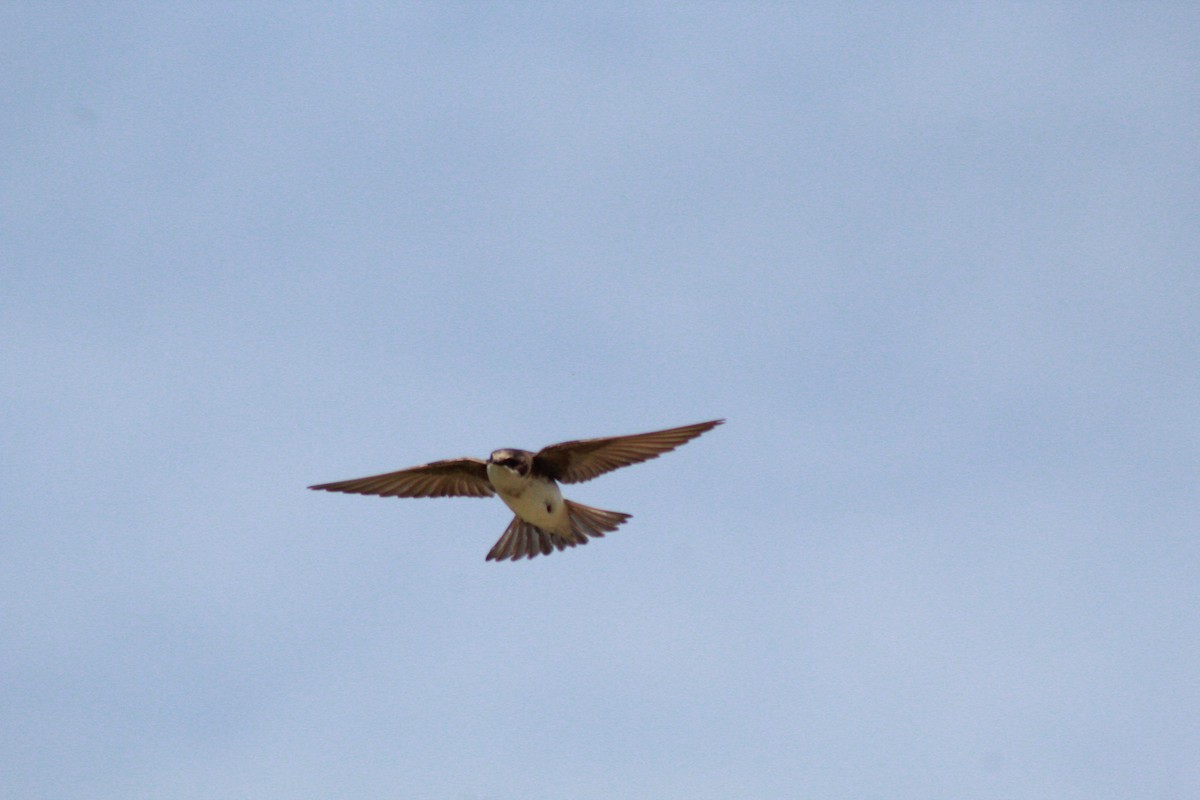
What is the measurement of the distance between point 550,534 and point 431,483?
1343 mm

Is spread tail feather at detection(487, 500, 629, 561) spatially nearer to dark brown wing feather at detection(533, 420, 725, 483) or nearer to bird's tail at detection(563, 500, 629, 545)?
bird's tail at detection(563, 500, 629, 545)

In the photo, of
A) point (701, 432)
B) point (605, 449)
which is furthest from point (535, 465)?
point (701, 432)

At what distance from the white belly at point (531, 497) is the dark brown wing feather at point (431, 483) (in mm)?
433

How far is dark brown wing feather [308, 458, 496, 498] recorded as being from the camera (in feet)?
55.6

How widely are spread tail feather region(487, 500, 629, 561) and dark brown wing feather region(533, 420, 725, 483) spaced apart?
1.46 ft

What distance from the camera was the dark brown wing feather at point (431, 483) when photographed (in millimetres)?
16953

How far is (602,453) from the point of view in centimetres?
1620

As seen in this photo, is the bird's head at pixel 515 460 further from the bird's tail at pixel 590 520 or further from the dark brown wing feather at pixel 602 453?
the bird's tail at pixel 590 520

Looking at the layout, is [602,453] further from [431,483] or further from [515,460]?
[431,483]

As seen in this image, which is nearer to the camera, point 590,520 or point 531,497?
point 531,497

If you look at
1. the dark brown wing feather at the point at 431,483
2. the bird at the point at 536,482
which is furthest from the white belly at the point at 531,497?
the dark brown wing feather at the point at 431,483

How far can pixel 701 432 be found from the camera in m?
15.5

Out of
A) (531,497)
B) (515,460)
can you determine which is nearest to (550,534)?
(531,497)

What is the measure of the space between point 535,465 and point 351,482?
6.52 feet
